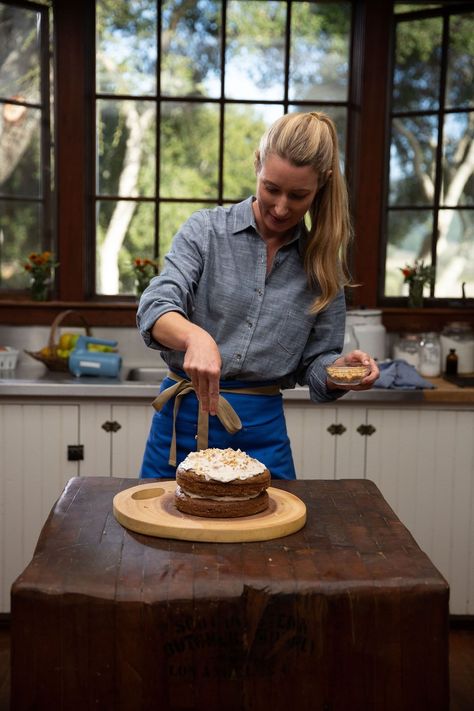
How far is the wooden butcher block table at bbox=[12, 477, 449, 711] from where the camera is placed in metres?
1.44

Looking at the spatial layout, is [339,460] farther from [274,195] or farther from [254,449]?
[274,195]

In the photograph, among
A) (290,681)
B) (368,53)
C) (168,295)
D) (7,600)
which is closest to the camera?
(290,681)

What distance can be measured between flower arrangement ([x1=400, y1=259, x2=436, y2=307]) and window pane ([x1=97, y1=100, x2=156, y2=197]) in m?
1.15

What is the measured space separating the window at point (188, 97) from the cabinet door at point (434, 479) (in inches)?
52.4

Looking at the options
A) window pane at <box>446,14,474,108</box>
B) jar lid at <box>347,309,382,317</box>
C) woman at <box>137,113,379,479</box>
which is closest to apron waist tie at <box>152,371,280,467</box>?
woman at <box>137,113,379,479</box>

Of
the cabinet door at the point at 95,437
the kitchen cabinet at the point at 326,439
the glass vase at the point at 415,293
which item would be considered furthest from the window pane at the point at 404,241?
the cabinet door at the point at 95,437

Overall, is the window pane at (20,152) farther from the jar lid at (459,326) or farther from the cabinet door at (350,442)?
the jar lid at (459,326)

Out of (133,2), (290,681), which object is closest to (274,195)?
(290,681)

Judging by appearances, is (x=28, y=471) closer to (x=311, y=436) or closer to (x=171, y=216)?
(x=311, y=436)

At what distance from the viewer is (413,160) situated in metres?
3.91

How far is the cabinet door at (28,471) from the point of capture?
3205 mm

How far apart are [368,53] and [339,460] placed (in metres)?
1.74

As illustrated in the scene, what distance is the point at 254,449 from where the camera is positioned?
2.10 metres

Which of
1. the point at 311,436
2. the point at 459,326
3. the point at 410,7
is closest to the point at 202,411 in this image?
the point at 311,436
